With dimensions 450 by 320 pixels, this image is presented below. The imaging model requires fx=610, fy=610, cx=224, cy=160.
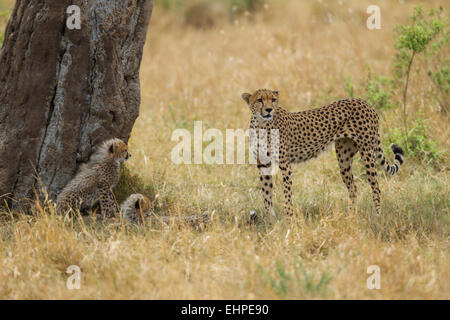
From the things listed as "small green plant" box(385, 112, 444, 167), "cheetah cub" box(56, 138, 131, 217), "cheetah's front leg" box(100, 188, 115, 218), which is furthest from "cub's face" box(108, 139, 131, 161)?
"small green plant" box(385, 112, 444, 167)

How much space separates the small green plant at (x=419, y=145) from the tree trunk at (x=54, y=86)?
2.70m

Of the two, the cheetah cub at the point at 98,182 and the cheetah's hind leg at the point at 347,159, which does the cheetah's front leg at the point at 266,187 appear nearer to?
the cheetah's hind leg at the point at 347,159

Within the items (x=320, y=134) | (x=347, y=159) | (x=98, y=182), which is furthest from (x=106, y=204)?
(x=347, y=159)

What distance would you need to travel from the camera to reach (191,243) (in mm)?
3721

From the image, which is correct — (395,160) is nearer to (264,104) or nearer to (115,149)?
(264,104)

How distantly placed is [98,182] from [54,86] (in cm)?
77

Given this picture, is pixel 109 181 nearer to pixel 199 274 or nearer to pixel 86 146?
pixel 86 146

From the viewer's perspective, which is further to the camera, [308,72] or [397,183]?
[308,72]

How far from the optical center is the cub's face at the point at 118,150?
14.9 ft

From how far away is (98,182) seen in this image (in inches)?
181

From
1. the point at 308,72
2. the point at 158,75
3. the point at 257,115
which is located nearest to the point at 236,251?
the point at 257,115

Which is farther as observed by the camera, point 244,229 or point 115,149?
point 115,149

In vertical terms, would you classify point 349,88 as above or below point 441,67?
below
